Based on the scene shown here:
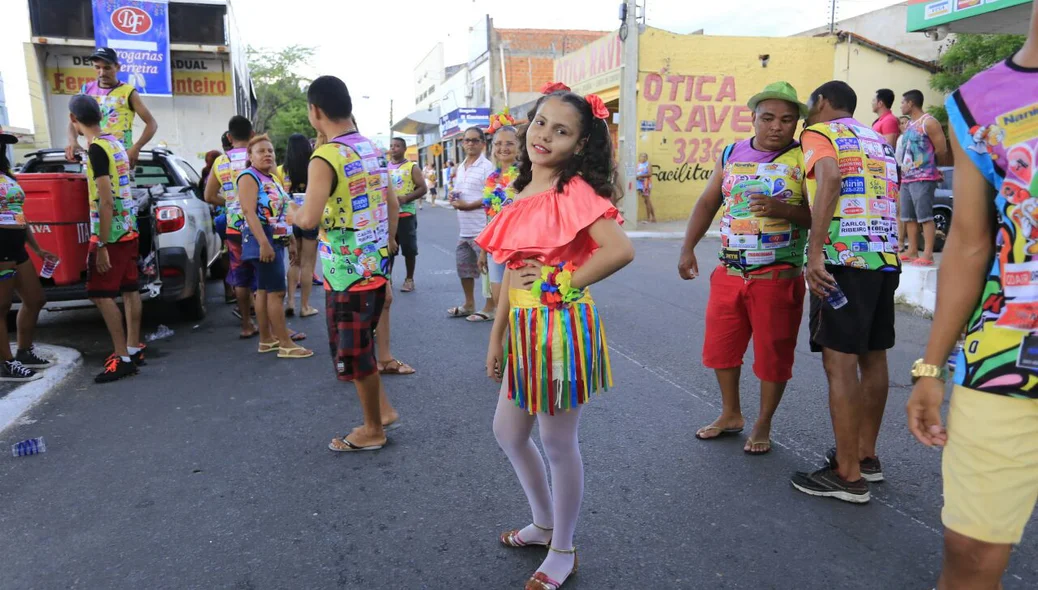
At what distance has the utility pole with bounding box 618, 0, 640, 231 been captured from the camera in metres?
17.1

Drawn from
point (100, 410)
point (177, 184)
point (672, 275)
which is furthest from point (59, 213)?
point (672, 275)

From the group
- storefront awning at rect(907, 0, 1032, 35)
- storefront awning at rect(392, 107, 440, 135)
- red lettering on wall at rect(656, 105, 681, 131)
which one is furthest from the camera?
storefront awning at rect(392, 107, 440, 135)

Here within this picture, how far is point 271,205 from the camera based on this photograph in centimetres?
585

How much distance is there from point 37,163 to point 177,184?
1220mm

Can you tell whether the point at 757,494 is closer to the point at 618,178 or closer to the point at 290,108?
the point at 618,178

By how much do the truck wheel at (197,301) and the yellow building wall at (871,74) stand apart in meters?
17.6

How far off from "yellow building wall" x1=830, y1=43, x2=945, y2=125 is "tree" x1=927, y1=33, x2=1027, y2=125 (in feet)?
1.67

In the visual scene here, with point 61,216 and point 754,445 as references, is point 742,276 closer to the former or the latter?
point 754,445

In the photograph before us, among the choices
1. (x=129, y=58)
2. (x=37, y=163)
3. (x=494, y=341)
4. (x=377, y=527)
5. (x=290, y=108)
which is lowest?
(x=377, y=527)

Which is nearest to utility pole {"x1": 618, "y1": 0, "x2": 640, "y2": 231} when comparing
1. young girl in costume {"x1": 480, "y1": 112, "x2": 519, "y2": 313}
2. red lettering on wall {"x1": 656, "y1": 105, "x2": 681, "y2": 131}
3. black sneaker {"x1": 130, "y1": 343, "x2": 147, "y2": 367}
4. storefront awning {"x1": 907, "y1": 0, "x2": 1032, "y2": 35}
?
red lettering on wall {"x1": 656, "y1": 105, "x2": 681, "y2": 131}

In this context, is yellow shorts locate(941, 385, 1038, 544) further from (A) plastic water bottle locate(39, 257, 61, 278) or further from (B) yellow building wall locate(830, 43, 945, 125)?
(B) yellow building wall locate(830, 43, 945, 125)

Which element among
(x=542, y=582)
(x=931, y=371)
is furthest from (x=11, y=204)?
(x=931, y=371)

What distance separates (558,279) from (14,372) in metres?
4.69

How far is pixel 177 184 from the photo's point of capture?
738 cm
